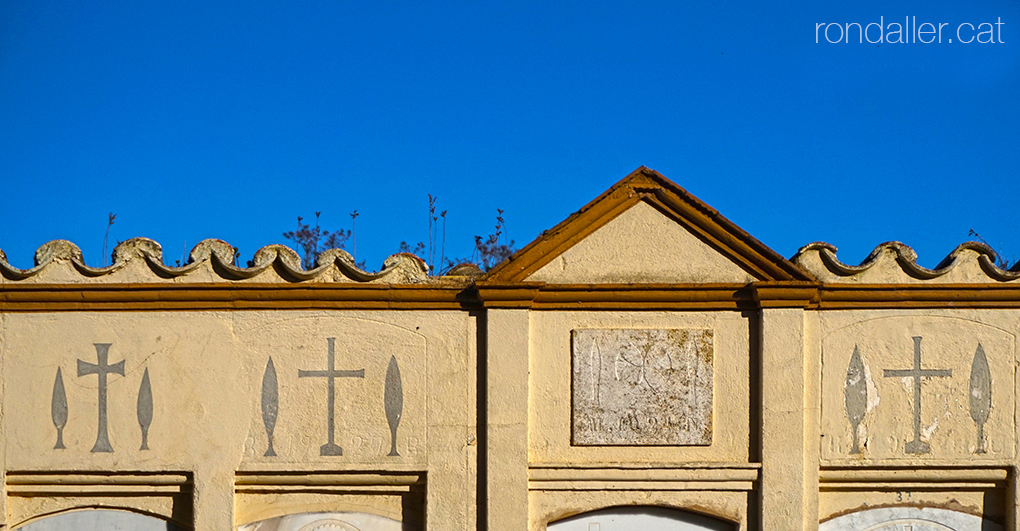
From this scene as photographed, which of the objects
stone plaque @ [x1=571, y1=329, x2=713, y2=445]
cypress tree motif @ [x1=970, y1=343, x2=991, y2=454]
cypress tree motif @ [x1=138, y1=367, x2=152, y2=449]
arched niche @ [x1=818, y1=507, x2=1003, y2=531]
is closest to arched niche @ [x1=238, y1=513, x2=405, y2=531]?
cypress tree motif @ [x1=138, y1=367, x2=152, y2=449]

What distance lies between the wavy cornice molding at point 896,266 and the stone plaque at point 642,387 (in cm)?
109

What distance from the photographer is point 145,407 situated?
24.5 feet

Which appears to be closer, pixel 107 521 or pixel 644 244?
pixel 107 521

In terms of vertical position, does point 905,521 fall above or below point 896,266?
below

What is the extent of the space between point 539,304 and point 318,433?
81.5 inches

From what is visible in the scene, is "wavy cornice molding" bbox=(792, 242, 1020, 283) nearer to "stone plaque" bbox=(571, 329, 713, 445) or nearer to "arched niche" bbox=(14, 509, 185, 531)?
"stone plaque" bbox=(571, 329, 713, 445)

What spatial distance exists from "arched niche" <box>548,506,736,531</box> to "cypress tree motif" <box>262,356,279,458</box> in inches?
93.4

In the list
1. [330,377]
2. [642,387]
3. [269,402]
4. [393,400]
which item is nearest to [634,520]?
[642,387]

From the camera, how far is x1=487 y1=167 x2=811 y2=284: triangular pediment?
296 inches

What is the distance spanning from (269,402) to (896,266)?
5.22 metres

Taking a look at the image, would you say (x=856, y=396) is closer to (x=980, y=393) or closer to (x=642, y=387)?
(x=980, y=393)

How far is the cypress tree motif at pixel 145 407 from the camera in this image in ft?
24.4

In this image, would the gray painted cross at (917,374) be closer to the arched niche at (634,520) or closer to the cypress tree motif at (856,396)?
the cypress tree motif at (856,396)

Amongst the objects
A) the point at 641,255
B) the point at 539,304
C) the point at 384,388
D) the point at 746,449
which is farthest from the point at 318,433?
the point at 746,449
